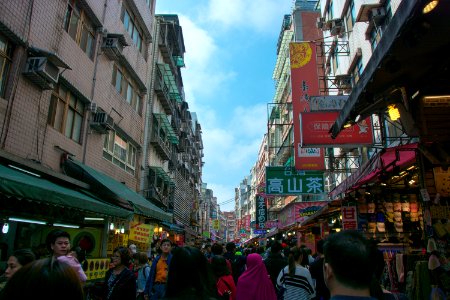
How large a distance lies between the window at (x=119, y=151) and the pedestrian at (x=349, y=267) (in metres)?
14.8

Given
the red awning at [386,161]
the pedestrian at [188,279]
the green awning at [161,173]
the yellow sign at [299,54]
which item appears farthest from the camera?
the green awning at [161,173]

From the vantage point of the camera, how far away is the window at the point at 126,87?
55.7 feet

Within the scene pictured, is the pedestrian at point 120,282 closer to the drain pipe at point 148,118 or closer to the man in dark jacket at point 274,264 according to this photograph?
the man in dark jacket at point 274,264

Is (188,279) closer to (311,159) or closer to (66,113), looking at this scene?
(66,113)

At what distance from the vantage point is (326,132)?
13.2 m

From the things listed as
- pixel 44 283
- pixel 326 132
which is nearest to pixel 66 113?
pixel 326 132

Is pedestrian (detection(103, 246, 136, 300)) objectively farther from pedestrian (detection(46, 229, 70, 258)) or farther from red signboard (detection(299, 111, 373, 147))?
red signboard (detection(299, 111, 373, 147))

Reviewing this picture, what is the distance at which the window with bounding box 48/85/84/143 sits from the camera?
1132 cm

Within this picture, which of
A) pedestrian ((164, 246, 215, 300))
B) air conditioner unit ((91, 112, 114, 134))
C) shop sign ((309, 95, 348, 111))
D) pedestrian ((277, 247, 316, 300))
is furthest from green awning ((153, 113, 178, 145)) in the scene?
pedestrian ((164, 246, 215, 300))

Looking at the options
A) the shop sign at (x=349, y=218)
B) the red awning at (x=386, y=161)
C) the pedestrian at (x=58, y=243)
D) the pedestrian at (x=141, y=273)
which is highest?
the red awning at (x=386, y=161)

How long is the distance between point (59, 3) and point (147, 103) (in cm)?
1144

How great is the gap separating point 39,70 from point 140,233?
7.40 m

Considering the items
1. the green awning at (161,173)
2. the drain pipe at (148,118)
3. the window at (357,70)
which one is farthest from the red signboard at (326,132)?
the green awning at (161,173)

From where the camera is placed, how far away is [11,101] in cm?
894
